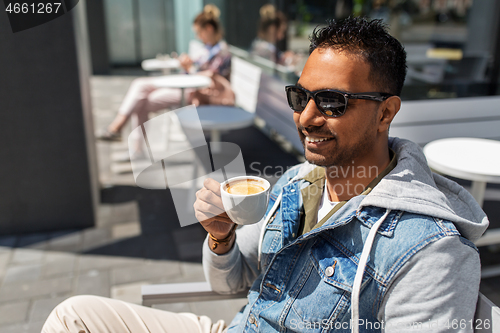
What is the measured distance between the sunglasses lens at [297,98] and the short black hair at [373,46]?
16 centimetres

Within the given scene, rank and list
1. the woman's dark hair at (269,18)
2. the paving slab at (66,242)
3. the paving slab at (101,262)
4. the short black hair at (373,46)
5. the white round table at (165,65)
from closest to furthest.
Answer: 1. the short black hair at (373,46)
2. the paving slab at (101,262)
3. the paving slab at (66,242)
4. the woman's dark hair at (269,18)
5. the white round table at (165,65)

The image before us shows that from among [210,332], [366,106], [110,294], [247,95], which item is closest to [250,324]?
[210,332]

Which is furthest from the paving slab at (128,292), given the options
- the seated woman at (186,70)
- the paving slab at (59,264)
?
the seated woman at (186,70)

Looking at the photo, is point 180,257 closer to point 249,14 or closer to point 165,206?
point 165,206

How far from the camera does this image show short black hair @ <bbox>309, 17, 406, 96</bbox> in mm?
1258

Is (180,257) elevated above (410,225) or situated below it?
below

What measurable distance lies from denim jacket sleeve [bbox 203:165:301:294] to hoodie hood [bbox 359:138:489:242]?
49cm

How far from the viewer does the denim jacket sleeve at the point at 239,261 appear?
1.54 metres

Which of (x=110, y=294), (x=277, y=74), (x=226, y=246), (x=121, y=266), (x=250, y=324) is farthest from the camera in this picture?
(x=277, y=74)

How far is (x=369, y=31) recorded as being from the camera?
4.24 ft

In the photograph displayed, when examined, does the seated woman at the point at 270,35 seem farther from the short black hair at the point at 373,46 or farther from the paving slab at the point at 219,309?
the short black hair at the point at 373,46

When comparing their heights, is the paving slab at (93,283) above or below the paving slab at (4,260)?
above

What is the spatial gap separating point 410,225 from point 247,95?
18.8ft

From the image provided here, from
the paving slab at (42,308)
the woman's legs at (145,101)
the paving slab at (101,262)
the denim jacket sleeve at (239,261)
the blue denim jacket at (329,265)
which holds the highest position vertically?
the blue denim jacket at (329,265)
